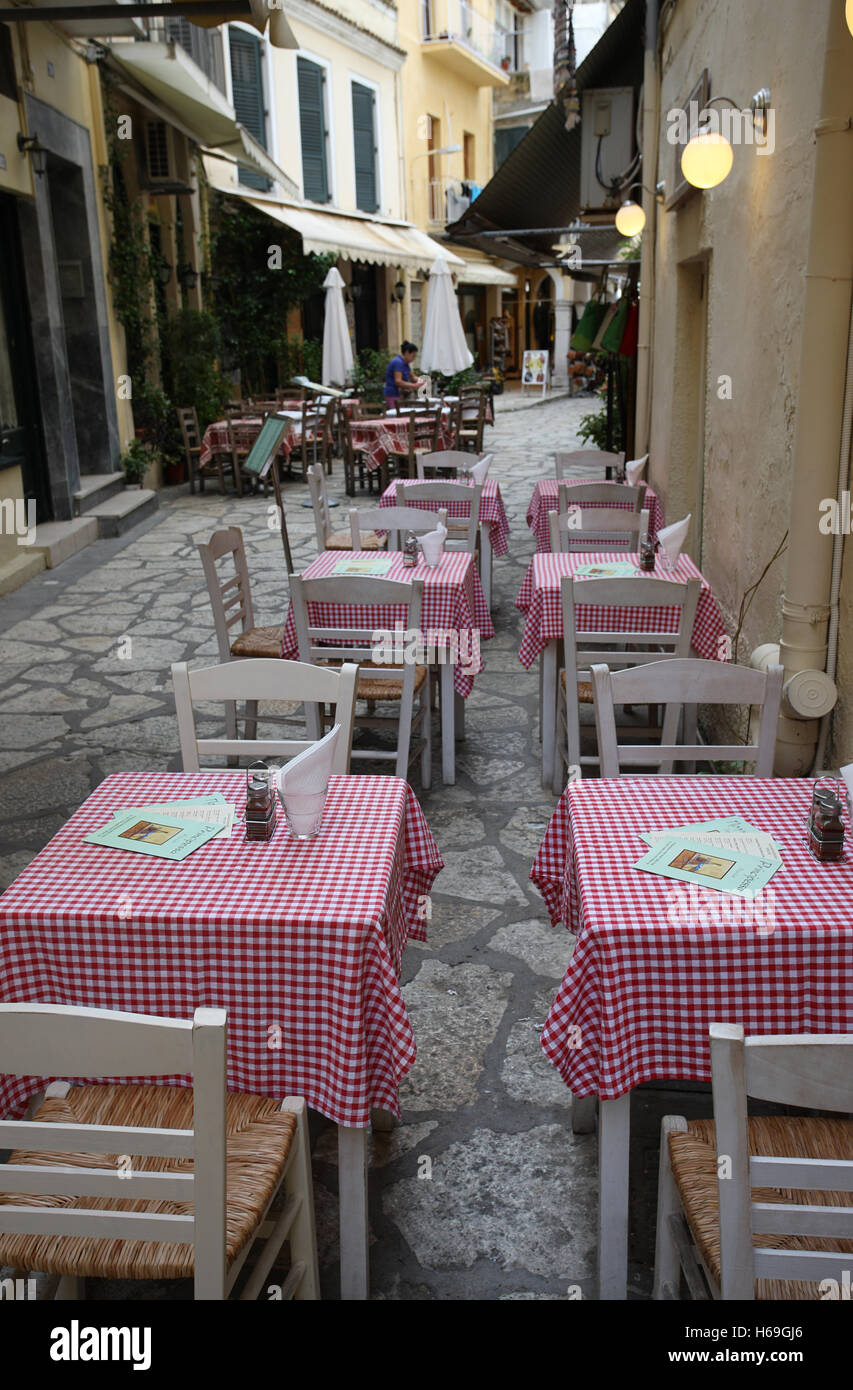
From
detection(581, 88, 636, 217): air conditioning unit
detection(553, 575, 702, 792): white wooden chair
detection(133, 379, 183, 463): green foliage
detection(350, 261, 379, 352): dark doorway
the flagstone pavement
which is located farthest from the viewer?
detection(350, 261, 379, 352): dark doorway

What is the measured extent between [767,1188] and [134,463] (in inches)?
457

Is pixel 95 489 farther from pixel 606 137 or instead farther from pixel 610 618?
pixel 610 618

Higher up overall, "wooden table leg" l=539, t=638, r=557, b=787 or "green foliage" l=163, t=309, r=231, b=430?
"green foliage" l=163, t=309, r=231, b=430

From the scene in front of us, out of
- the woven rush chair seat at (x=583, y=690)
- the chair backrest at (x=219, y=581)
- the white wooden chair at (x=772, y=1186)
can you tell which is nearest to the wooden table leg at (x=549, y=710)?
the woven rush chair seat at (x=583, y=690)

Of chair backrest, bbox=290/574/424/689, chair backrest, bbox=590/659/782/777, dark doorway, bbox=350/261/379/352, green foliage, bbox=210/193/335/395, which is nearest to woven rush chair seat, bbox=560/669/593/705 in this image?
chair backrest, bbox=290/574/424/689

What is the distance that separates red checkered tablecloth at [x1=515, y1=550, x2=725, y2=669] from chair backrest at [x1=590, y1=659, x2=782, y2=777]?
1.49 metres

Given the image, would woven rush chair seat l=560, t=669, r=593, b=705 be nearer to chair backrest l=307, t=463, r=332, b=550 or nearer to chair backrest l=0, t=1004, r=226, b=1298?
chair backrest l=307, t=463, r=332, b=550

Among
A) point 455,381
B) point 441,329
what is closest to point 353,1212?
point 441,329

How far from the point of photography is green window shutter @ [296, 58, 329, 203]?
19531 millimetres

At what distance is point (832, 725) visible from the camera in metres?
3.80

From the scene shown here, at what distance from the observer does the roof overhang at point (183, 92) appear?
1126 centimetres

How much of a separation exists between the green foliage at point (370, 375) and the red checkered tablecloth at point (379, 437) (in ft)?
9.98
